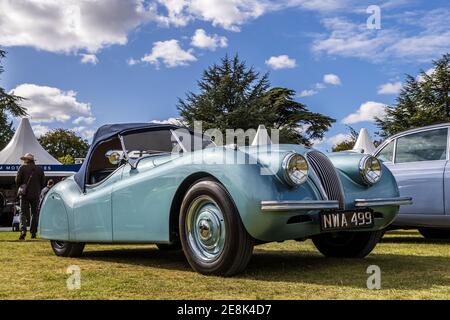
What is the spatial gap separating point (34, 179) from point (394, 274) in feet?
25.6

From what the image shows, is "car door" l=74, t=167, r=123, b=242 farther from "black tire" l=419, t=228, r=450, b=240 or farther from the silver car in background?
"black tire" l=419, t=228, r=450, b=240

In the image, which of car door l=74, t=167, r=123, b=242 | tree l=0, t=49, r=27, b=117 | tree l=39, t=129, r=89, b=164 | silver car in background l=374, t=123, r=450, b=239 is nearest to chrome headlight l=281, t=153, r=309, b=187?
car door l=74, t=167, r=123, b=242

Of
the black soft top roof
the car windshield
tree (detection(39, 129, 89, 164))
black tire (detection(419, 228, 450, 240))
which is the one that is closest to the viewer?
the car windshield

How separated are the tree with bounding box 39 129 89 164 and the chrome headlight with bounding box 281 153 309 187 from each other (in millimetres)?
65902

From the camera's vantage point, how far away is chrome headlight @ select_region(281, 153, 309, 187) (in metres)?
4.11

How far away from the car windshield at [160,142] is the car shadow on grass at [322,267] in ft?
3.87

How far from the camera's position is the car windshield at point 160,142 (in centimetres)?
576

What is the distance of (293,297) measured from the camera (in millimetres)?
3355

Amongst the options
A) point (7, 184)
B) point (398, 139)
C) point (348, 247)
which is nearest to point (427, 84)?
point (7, 184)

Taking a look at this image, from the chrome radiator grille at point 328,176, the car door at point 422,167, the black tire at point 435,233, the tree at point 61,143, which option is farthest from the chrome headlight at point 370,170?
the tree at point 61,143

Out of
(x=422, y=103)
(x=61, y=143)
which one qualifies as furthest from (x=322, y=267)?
(x=61, y=143)

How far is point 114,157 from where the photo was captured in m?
5.60

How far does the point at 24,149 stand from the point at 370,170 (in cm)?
1994

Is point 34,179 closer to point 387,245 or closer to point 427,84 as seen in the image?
point 387,245
